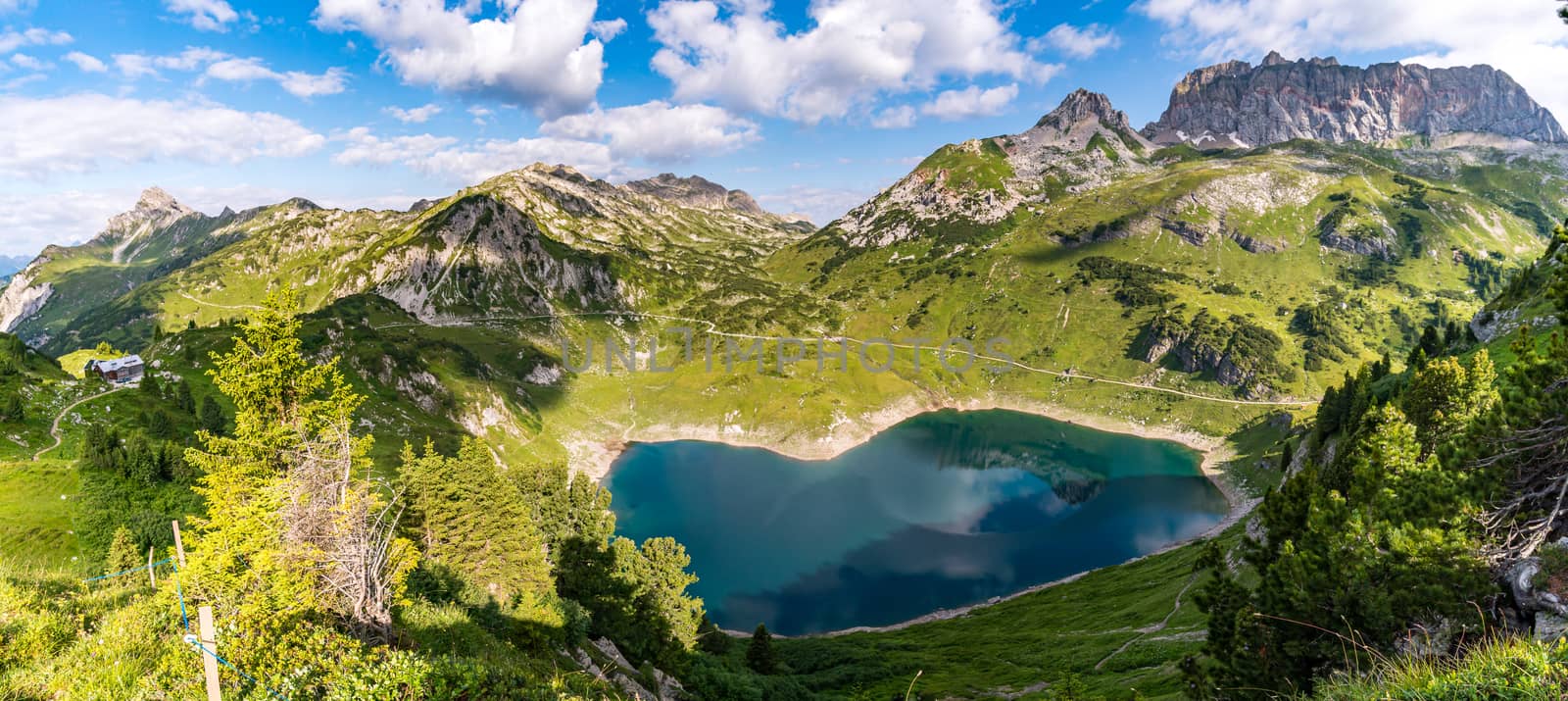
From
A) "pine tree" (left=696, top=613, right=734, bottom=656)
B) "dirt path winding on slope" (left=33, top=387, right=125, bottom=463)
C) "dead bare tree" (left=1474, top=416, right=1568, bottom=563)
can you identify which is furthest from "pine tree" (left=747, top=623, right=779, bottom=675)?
"dirt path winding on slope" (left=33, top=387, right=125, bottom=463)

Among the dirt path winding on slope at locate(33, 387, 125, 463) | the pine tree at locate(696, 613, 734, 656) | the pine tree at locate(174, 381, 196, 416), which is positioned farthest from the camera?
the pine tree at locate(174, 381, 196, 416)

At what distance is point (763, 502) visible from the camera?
129 m

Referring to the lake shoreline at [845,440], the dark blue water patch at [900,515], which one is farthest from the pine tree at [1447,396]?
the lake shoreline at [845,440]

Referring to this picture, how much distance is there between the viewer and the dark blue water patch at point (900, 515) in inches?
3799

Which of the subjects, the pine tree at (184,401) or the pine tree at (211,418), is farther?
the pine tree at (184,401)

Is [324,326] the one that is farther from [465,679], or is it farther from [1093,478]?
[1093,478]

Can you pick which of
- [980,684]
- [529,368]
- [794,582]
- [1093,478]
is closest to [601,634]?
[980,684]

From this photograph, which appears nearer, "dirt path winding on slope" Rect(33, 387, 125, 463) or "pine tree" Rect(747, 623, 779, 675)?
"dirt path winding on slope" Rect(33, 387, 125, 463)

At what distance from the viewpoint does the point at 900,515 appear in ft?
403

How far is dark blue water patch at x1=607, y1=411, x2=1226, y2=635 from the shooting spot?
96.5 m

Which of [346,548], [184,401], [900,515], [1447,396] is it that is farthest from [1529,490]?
[900,515]

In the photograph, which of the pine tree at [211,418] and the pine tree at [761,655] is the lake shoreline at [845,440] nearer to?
the pine tree at [211,418]

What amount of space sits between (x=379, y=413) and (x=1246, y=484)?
628 ft

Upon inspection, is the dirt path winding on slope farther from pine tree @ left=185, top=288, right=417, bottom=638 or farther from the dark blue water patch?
the dark blue water patch
